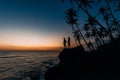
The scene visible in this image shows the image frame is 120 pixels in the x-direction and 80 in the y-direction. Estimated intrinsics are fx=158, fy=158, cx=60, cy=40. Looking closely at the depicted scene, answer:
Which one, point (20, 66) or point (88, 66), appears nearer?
point (88, 66)

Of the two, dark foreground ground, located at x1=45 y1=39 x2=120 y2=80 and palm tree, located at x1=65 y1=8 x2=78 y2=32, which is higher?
palm tree, located at x1=65 y1=8 x2=78 y2=32

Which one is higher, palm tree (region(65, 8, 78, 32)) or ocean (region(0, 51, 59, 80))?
palm tree (region(65, 8, 78, 32))

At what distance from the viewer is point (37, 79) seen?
2856 centimetres

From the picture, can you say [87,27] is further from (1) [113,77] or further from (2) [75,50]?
(1) [113,77]

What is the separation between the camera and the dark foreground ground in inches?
830

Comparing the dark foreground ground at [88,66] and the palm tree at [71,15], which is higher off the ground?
the palm tree at [71,15]

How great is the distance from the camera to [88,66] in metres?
25.1

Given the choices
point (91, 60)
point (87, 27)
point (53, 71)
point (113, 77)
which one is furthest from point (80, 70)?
point (87, 27)

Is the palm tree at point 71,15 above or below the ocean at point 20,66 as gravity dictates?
above

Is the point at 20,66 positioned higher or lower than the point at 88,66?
lower

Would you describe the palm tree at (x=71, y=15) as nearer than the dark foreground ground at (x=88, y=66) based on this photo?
No

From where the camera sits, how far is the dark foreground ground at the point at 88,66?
21080 millimetres

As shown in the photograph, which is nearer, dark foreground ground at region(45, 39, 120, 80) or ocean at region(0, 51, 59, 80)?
dark foreground ground at region(45, 39, 120, 80)

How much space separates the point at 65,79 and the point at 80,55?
7.12 meters
